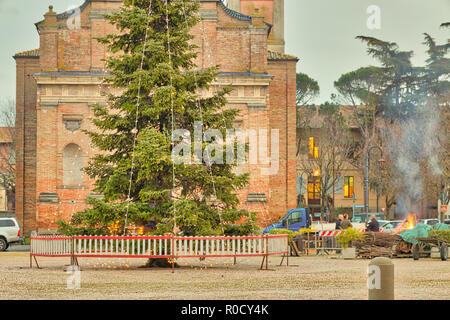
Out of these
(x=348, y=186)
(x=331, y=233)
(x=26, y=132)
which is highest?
(x=26, y=132)

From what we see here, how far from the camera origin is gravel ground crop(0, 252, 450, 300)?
15305mm

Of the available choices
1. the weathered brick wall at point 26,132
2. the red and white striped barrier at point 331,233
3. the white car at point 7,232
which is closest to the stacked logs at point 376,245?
the red and white striped barrier at point 331,233

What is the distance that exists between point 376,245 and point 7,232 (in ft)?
67.6

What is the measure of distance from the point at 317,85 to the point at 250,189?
41603mm

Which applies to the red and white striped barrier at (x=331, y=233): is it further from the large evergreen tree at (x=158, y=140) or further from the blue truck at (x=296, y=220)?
the blue truck at (x=296, y=220)

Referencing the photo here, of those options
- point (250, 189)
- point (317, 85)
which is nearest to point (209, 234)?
point (250, 189)

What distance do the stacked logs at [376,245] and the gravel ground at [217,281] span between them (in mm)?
3533

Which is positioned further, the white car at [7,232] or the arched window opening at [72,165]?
the arched window opening at [72,165]

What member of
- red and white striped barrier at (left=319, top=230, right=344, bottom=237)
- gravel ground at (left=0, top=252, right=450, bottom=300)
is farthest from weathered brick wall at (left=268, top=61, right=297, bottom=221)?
gravel ground at (left=0, top=252, right=450, bottom=300)

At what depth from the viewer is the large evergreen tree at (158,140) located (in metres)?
23.4

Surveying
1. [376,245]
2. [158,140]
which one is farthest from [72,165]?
[158,140]

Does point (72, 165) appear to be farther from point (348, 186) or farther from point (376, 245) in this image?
point (348, 186)

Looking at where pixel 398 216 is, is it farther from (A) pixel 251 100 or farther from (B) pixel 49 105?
(B) pixel 49 105

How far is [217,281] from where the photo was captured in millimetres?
18734
